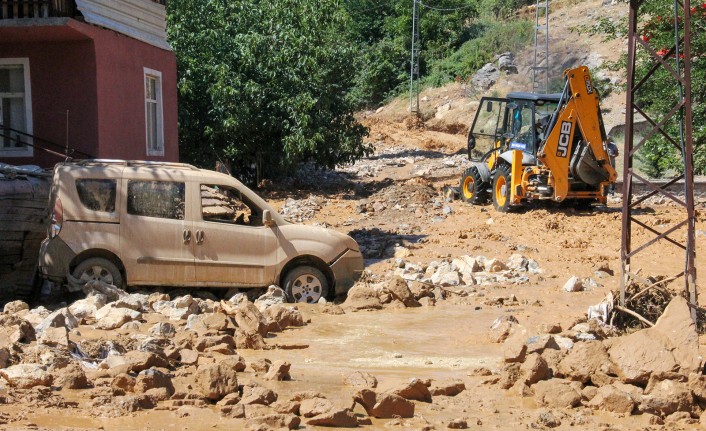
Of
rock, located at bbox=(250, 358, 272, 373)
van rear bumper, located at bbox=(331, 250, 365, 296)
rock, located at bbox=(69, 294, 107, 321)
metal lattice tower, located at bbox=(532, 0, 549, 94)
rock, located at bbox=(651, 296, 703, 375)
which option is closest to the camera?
rock, located at bbox=(651, 296, 703, 375)

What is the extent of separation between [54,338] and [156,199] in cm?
346

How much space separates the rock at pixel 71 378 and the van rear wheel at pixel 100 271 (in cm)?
417

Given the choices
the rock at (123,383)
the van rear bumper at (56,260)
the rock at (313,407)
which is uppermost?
the van rear bumper at (56,260)

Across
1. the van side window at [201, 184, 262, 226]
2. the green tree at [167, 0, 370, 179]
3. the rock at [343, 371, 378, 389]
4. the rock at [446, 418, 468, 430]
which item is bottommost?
the rock at [446, 418, 468, 430]

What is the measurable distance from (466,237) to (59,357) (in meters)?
11.2

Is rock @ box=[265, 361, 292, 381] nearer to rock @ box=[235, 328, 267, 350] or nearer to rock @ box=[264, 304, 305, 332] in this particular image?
rock @ box=[235, 328, 267, 350]

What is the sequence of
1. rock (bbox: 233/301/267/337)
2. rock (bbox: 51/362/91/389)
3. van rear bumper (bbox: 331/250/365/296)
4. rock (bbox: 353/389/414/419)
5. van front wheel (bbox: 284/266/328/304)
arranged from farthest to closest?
van rear bumper (bbox: 331/250/365/296) → van front wheel (bbox: 284/266/328/304) → rock (bbox: 233/301/267/337) → rock (bbox: 51/362/91/389) → rock (bbox: 353/389/414/419)

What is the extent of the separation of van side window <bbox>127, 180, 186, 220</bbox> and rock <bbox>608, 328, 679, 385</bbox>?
227 inches

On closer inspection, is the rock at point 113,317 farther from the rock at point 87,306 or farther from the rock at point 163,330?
the rock at point 163,330

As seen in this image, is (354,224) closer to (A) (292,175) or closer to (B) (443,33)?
(A) (292,175)

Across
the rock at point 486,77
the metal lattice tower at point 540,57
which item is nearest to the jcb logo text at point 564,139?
the metal lattice tower at point 540,57

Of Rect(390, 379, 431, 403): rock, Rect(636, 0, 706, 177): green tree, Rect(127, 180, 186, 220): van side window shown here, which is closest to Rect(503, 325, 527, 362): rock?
Rect(390, 379, 431, 403): rock

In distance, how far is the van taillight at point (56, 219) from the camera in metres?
11.1

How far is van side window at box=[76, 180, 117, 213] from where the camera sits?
11.2 m
